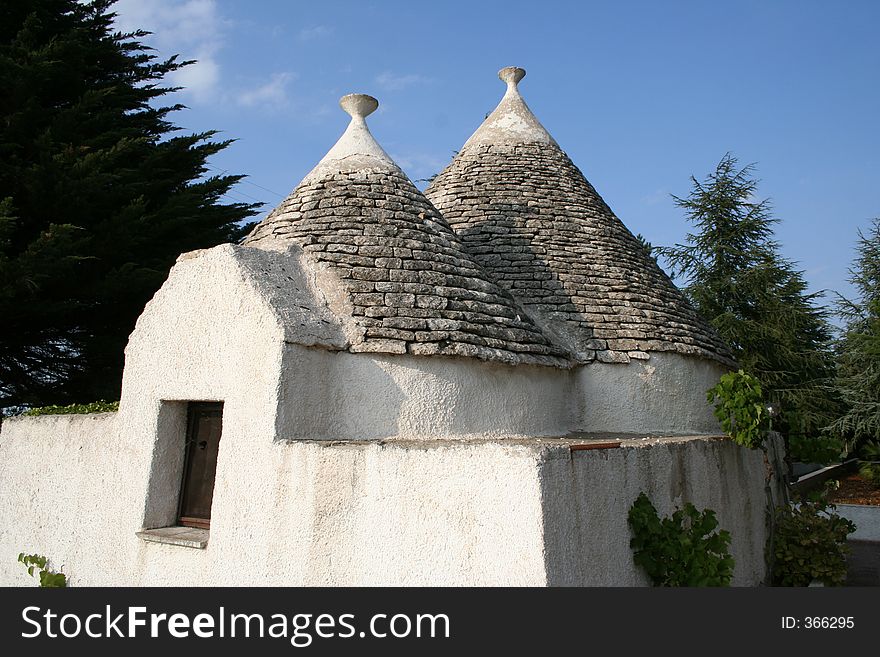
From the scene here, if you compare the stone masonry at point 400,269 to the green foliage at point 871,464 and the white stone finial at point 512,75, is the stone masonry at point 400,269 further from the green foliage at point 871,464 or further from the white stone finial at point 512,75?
the green foliage at point 871,464

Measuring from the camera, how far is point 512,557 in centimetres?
423

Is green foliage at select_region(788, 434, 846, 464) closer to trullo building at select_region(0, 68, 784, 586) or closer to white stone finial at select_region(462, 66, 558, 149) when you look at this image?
trullo building at select_region(0, 68, 784, 586)

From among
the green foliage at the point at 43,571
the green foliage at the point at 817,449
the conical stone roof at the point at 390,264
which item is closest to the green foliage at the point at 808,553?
the green foliage at the point at 817,449

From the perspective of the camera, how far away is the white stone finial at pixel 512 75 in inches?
447

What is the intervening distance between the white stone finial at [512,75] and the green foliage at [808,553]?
808 centimetres

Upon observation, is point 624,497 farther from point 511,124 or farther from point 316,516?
point 511,124

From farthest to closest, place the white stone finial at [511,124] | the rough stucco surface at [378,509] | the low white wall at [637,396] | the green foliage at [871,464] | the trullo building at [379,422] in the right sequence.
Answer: the green foliage at [871,464]
the white stone finial at [511,124]
the low white wall at [637,396]
the trullo building at [379,422]
the rough stucco surface at [378,509]

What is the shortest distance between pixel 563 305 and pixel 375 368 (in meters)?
3.18

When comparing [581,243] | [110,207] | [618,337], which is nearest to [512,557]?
[618,337]

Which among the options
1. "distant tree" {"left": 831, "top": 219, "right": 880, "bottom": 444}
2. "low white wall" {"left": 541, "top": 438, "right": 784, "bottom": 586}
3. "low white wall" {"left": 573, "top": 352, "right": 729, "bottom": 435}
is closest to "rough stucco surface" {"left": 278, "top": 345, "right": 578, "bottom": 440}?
"low white wall" {"left": 573, "top": 352, "right": 729, "bottom": 435}

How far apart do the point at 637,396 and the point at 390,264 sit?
342 centimetres

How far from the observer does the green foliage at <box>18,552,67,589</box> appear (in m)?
6.45

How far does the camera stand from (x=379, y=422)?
235 inches
